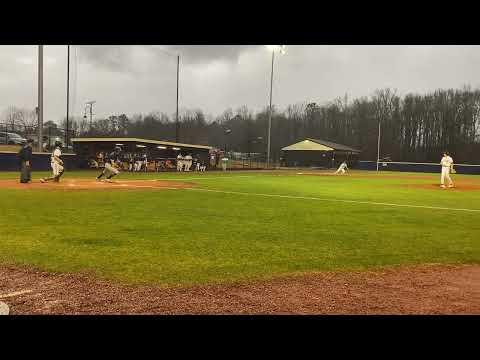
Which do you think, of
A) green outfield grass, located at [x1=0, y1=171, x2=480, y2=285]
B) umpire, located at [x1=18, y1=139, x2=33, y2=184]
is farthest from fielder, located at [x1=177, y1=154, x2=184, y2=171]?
green outfield grass, located at [x1=0, y1=171, x2=480, y2=285]

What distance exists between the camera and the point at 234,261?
5621 mm

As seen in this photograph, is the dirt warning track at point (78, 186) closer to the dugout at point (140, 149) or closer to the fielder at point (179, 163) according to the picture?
the dugout at point (140, 149)

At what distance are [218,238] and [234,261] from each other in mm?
1690

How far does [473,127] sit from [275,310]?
3271 inches

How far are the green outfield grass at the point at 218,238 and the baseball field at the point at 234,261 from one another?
2 centimetres

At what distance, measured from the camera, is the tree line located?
6977 cm

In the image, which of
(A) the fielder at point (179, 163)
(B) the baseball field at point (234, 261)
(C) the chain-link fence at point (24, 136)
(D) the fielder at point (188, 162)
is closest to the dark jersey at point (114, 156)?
(C) the chain-link fence at point (24, 136)

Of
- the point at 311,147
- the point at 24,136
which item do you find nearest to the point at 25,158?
the point at 24,136

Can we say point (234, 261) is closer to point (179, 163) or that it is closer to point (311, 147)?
point (179, 163)

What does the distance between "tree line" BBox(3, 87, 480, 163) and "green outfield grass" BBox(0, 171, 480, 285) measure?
2027 inches

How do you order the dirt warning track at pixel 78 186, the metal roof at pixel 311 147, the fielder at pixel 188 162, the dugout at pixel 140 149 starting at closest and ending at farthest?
the dirt warning track at pixel 78 186 < the dugout at pixel 140 149 < the fielder at pixel 188 162 < the metal roof at pixel 311 147

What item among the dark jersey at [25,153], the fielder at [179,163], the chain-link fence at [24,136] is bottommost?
the fielder at [179,163]

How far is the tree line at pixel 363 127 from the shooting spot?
69769 mm

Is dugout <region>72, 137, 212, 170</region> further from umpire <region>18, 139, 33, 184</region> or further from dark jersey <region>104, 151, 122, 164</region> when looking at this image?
umpire <region>18, 139, 33, 184</region>
